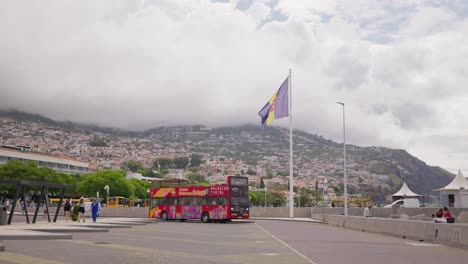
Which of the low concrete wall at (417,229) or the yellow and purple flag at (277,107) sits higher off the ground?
the yellow and purple flag at (277,107)

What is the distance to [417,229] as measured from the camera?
75.2 ft

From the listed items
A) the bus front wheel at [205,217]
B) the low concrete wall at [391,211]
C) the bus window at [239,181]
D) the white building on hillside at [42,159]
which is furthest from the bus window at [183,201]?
the white building on hillside at [42,159]

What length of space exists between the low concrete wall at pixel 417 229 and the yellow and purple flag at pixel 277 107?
1547cm

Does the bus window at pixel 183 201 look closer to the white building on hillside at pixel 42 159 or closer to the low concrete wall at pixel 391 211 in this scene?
the low concrete wall at pixel 391 211

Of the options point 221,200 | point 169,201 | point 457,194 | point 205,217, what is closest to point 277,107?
point 221,200

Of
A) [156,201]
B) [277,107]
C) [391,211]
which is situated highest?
[277,107]

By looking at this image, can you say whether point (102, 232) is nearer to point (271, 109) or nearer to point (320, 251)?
point (320, 251)

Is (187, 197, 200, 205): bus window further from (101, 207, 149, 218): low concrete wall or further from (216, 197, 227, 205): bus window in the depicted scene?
(101, 207, 149, 218): low concrete wall

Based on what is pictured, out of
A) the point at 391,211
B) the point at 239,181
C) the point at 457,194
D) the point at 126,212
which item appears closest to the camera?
the point at 239,181

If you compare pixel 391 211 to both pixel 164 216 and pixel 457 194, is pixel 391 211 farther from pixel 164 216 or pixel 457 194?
pixel 164 216

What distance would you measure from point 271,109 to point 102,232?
91.3 feet

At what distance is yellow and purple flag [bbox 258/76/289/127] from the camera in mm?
48312

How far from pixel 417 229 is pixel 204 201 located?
2347 cm

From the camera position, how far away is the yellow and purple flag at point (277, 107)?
48312 mm
